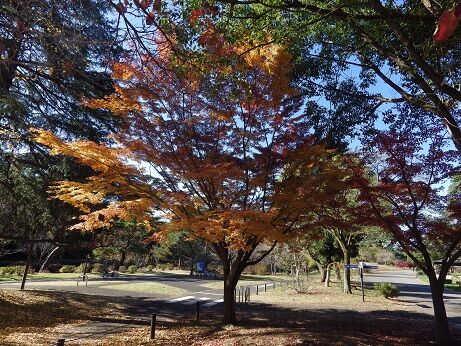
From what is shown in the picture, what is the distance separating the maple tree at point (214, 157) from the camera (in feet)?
32.2

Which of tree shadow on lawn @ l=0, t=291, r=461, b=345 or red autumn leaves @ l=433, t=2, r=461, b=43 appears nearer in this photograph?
red autumn leaves @ l=433, t=2, r=461, b=43

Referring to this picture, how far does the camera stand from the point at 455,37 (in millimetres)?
6113

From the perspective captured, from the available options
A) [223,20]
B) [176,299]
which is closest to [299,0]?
[223,20]

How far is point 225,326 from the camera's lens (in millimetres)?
11930

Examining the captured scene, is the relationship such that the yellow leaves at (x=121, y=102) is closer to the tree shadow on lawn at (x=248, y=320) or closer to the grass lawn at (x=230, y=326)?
the grass lawn at (x=230, y=326)

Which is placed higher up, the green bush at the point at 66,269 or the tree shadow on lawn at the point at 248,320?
the green bush at the point at 66,269

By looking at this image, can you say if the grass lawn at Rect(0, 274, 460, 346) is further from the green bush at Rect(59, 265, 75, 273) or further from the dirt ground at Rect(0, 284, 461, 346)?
the green bush at Rect(59, 265, 75, 273)

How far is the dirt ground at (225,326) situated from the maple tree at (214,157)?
2616mm

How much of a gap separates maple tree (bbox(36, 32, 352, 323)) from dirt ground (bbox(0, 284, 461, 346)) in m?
2.62

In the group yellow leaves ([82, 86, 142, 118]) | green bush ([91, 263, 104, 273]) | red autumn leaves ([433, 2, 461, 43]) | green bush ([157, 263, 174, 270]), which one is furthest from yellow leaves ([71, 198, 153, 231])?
green bush ([157, 263, 174, 270])

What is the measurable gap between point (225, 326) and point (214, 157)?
5.28m

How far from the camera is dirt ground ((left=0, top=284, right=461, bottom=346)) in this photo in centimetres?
1002

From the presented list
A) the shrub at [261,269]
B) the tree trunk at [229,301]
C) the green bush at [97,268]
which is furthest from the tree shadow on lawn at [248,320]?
the shrub at [261,269]

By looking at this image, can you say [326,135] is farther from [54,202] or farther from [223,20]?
[54,202]
